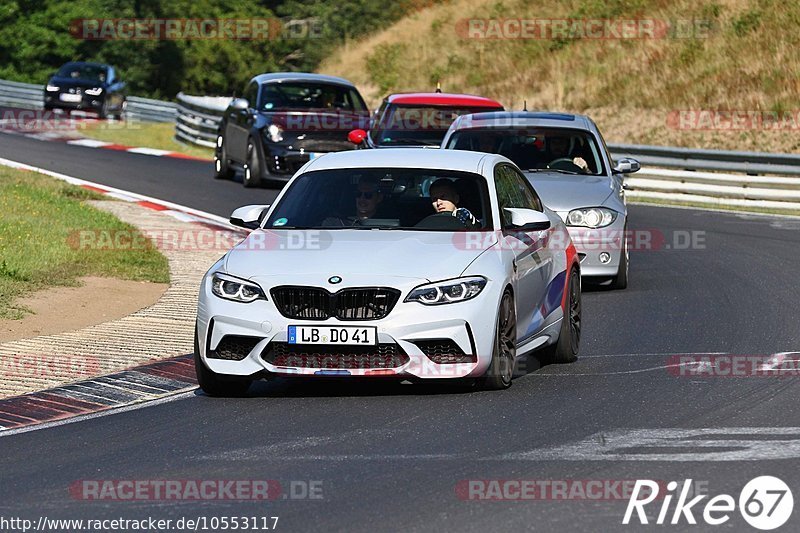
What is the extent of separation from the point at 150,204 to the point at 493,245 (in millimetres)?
13485

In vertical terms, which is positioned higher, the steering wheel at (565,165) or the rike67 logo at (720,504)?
the rike67 logo at (720,504)

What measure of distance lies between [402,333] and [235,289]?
3.47ft

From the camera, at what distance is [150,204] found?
75.0 feet

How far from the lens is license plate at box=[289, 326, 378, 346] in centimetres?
927

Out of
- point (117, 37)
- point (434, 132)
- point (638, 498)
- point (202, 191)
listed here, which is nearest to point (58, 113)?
point (117, 37)

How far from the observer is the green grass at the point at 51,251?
1461cm

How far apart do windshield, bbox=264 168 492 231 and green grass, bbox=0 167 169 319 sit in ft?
10.7

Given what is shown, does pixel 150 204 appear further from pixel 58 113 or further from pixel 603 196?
pixel 58 113

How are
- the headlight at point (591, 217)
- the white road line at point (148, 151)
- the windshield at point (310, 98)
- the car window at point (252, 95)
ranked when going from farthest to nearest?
1. the white road line at point (148, 151)
2. the car window at point (252, 95)
3. the windshield at point (310, 98)
4. the headlight at point (591, 217)

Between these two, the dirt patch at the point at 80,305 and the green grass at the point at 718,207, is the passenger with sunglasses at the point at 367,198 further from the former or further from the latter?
the green grass at the point at 718,207

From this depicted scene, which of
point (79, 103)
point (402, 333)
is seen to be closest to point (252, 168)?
point (402, 333)

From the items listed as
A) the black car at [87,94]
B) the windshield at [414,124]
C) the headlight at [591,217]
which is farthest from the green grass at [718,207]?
the black car at [87,94]

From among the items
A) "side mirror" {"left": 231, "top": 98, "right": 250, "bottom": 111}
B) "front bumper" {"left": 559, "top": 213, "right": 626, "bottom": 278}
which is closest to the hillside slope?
"side mirror" {"left": 231, "top": 98, "right": 250, "bottom": 111}

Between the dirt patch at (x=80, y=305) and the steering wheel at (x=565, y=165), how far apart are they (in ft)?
12.9
